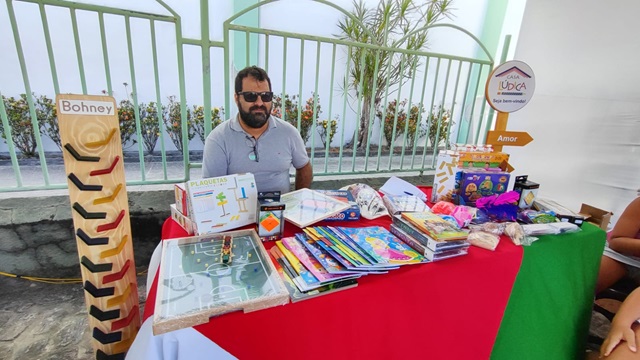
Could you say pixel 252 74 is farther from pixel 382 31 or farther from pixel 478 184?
pixel 382 31

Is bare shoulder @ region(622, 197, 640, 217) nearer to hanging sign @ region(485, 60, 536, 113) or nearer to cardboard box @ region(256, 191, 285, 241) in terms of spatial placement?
hanging sign @ region(485, 60, 536, 113)

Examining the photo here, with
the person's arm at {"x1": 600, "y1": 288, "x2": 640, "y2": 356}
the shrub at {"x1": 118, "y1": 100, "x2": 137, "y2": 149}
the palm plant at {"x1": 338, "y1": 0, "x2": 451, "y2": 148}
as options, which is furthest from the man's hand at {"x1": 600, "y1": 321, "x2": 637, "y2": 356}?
the shrub at {"x1": 118, "y1": 100, "x2": 137, "y2": 149}

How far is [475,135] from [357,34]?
1841mm

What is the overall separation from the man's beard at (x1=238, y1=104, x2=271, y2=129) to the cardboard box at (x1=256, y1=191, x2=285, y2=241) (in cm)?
74

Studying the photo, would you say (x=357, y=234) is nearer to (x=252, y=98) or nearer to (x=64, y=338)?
(x=252, y=98)

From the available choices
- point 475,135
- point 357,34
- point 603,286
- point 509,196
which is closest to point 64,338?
point 509,196

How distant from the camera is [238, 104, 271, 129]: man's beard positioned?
5.18 ft

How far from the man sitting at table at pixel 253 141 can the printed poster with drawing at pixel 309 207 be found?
0.48 meters

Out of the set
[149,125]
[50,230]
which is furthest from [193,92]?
[50,230]

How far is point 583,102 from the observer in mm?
2205

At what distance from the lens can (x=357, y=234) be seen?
3.32ft

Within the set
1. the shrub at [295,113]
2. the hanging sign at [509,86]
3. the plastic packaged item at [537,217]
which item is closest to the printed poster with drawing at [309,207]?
the plastic packaged item at [537,217]

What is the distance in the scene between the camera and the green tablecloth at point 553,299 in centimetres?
104

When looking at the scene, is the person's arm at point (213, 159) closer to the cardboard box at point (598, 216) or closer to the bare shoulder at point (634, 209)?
the cardboard box at point (598, 216)
